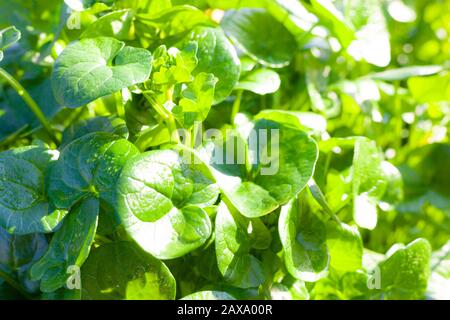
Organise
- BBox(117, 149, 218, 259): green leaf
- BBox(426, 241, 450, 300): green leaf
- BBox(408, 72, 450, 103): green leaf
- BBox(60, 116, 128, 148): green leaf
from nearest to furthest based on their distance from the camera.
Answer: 1. BBox(117, 149, 218, 259): green leaf
2. BBox(60, 116, 128, 148): green leaf
3. BBox(426, 241, 450, 300): green leaf
4. BBox(408, 72, 450, 103): green leaf

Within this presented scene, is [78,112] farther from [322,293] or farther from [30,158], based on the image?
[322,293]

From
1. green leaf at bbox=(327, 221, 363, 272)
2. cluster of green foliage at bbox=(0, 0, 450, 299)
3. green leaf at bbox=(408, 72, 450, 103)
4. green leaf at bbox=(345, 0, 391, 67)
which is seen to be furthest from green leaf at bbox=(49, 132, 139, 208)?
green leaf at bbox=(408, 72, 450, 103)

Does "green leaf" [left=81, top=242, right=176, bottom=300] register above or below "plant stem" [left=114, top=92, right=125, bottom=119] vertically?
below

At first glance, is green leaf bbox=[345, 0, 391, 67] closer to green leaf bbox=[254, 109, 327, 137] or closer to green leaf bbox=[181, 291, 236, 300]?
green leaf bbox=[254, 109, 327, 137]

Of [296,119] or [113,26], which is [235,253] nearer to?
[296,119]

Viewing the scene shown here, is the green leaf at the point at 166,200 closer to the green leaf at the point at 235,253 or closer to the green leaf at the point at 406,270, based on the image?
the green leaf at the point at 235,253

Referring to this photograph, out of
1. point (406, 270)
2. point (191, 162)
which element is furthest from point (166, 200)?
point (406, 270)

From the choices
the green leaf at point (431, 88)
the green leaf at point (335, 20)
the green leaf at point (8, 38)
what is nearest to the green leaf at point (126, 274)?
the green leaf at point (8, 38)

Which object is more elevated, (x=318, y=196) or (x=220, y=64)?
(x=220, y=64)
